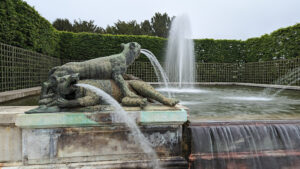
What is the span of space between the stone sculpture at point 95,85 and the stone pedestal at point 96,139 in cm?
12

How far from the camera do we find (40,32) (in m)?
6.84

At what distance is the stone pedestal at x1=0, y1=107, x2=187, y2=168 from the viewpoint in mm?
1487

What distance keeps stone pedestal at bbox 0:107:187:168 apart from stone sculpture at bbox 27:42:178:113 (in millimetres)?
124

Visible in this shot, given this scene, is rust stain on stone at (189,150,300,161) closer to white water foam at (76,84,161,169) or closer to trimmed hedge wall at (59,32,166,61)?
white water foam at (76,84,161,169)

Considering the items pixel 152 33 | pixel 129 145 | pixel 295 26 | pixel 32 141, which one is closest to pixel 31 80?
pixel 32 141

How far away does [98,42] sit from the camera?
33.2ft

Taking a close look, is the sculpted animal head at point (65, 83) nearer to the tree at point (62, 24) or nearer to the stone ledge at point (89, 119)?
the stone ledge at point (89, 119)

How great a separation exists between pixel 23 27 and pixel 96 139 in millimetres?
5952

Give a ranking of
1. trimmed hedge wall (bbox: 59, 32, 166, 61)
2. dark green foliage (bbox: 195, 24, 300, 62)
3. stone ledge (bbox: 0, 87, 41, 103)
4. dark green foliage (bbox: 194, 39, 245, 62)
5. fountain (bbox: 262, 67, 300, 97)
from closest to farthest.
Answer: stone ledge (bbox: 0, 87, 41, 103), fountain (bbox: 262, 67, 300, 97), dark green foliage (bbox: 195, 24, 300, 62), trimmed hedge wall (bbox: 59, 32, 166, 61), dark green foliage (bbox: 194, 39, 245, 62)

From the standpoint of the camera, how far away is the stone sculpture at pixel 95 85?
5.09 ft

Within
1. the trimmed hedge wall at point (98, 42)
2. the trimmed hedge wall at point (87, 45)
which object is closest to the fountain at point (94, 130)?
the trimmed hedge wall at point (98, 42)

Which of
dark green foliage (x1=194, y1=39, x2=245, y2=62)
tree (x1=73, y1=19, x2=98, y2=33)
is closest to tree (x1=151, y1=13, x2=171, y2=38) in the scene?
tree (x1=73, y1=19, x2=98, y2=33)

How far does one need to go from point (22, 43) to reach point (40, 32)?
142cm

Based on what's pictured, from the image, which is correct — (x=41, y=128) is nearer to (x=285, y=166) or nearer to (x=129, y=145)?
(x=129, y=145)
